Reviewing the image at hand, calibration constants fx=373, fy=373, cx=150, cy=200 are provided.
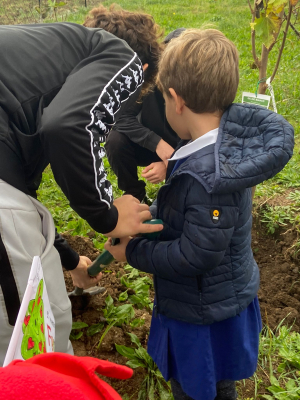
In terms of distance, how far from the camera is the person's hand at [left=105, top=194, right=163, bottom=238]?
1.35 meters

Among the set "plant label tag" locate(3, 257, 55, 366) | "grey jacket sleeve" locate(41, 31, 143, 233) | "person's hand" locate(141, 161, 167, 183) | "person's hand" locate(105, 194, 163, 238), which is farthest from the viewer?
"person's hand" locate(141, 161, 167, 183)

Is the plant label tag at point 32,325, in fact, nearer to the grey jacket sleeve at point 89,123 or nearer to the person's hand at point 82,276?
the grey jacket sleeve at point 89,123

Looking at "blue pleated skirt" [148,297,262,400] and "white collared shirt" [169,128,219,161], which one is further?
"blue pleated skirt" [148,297,262,400]

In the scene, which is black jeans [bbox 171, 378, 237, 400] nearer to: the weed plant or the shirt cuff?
the weed plant

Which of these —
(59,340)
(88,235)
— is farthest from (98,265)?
(88,235)

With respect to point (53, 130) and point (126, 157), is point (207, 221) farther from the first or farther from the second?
point (126, 157)

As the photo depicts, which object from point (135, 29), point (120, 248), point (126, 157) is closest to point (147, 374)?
point (120, 248)

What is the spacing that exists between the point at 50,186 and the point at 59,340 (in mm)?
2610

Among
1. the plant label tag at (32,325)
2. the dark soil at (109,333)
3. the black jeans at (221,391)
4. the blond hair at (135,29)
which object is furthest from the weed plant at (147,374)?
the blond hair at (135,29)

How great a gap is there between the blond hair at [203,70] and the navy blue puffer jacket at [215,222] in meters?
0.07

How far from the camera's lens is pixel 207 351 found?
1.43m

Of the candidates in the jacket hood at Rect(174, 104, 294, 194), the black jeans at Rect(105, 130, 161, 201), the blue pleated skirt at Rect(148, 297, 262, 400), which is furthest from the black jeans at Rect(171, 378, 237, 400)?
the black jeans at Rect(105, 130, 161, 201)

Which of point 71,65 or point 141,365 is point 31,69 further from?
point 141,365

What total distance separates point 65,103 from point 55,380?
795mm
